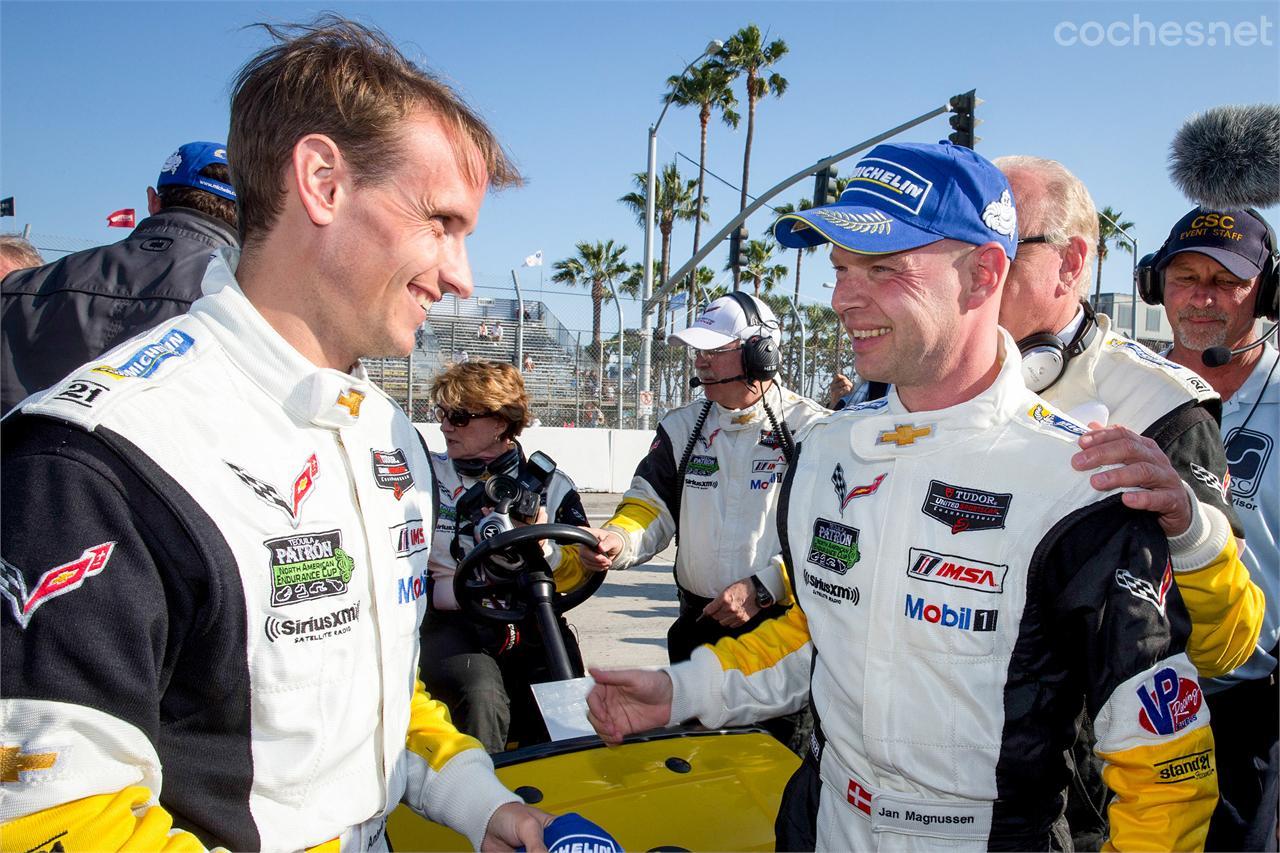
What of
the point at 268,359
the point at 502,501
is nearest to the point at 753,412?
the point at 502,501

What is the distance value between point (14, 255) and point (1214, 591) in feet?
16.7

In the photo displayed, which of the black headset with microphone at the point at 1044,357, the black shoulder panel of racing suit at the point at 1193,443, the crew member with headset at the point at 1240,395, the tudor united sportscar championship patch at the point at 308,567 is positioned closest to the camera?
the tudor united sportscar championship patch at the point at 308,567

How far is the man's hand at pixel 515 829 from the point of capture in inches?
58.7

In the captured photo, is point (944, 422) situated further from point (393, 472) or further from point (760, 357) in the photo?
point (760, 357)

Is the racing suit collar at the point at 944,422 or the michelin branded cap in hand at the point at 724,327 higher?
the michelin branded cap in hand at the point at 724,327

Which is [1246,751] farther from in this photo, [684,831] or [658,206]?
[658,206]

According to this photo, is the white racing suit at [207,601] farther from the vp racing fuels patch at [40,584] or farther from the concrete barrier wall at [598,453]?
the concrete barrier wall at [598,453]

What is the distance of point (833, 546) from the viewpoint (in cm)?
177

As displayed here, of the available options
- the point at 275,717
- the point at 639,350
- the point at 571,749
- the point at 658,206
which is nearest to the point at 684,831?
the point at 571,749

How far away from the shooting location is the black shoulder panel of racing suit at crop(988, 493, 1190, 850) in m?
1.40

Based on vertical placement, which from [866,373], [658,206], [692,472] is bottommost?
[692,472]

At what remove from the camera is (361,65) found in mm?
1426

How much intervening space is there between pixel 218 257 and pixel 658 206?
35763 mm

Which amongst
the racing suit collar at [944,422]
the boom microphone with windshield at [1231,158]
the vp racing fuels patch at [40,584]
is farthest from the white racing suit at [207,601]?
the boom microphone with windshield at [1231,158]
